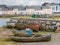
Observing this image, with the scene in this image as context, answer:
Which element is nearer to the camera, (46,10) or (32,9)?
(46,10)

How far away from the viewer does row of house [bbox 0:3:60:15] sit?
48.1 metres

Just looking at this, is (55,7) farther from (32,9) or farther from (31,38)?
(31,38)

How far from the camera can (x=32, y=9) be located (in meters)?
51.4

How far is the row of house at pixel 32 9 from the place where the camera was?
48.1 metres

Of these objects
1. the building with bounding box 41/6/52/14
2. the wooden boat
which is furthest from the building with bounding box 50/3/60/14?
the wooden boat

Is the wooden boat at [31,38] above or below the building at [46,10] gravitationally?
above

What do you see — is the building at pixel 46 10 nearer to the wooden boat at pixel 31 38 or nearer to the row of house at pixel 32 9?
the row of house at pixel 32 9

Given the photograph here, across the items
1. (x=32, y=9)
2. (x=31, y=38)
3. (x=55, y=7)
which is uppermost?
(x=31, y=38)

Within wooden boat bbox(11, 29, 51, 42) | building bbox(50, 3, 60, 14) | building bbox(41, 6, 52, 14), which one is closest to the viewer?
wooden boat bbox(11, 29, 51, 42)

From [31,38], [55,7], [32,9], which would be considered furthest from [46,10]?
[31,38]

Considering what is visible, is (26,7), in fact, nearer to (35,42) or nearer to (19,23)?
(19,23)

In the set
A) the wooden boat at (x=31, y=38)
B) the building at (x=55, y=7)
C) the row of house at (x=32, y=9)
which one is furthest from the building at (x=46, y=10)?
the wooden boat at (x=31, y=38)

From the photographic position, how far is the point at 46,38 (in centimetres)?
1747

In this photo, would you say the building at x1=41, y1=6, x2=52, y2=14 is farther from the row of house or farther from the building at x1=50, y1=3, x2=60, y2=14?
the building at x1=50, y1=3, x2=60, y2=14
